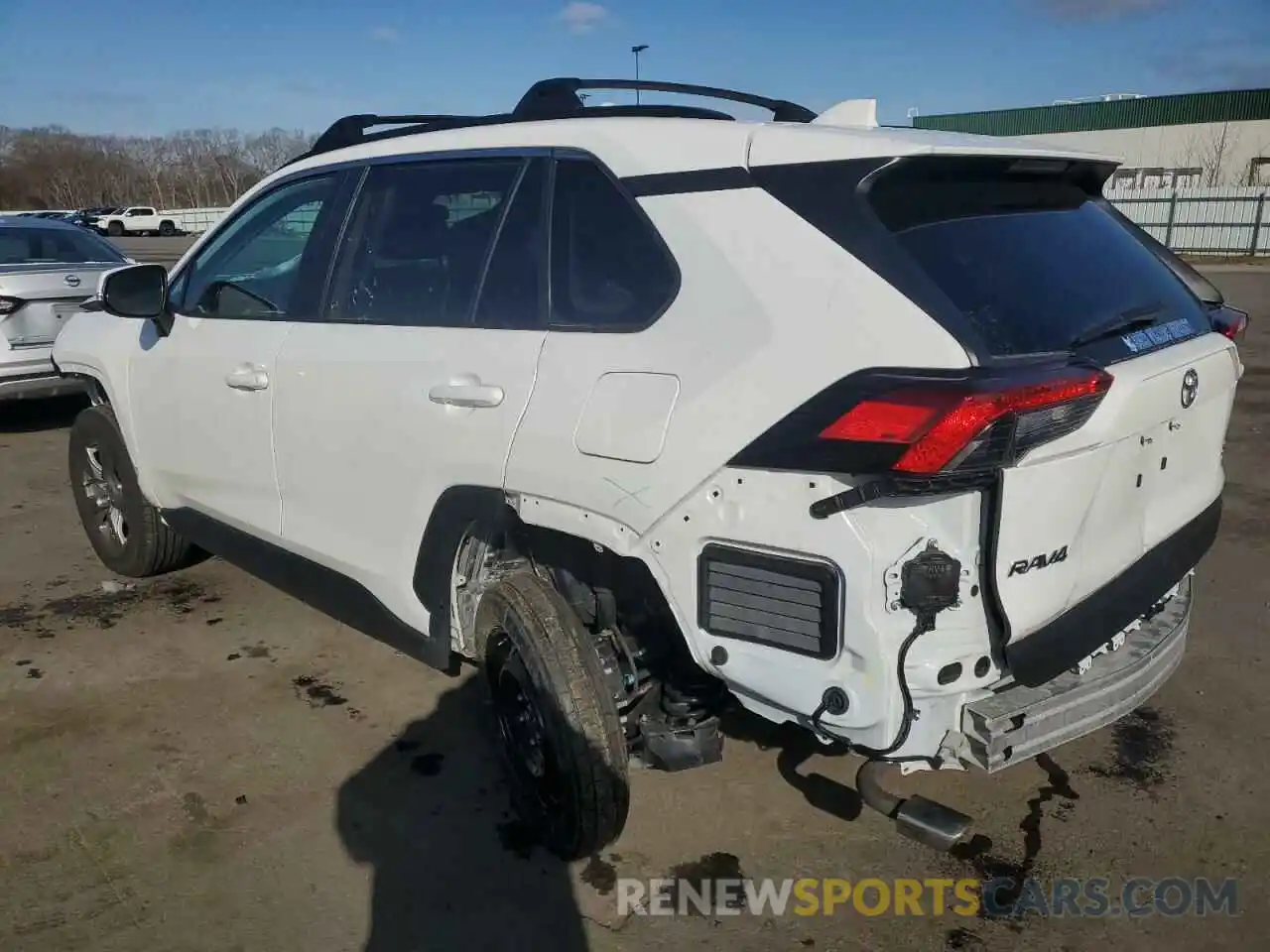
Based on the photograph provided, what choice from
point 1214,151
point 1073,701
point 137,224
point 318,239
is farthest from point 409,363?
point 137,224

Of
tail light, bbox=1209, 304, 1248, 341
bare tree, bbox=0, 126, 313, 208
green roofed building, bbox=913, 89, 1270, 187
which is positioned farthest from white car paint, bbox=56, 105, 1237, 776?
bare tree, bbox=0, 126, 313, 208

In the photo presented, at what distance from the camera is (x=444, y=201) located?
316cm

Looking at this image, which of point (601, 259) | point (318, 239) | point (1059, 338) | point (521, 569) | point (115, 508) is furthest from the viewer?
point (115, 508)

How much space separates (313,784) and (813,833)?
1577 mm

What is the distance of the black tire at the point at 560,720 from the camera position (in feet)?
8.57

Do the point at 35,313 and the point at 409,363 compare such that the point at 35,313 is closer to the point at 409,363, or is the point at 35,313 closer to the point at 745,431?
the point at 409,363

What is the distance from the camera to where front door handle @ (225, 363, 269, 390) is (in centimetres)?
352

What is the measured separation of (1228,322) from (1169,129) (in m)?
49.8

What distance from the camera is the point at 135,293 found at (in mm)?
3998

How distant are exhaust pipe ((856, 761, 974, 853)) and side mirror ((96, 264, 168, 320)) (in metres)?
3.23

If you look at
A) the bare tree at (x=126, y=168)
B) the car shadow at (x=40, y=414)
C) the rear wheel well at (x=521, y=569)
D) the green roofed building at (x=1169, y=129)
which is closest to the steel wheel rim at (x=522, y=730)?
the rear wheel well at (x=521, y=569)

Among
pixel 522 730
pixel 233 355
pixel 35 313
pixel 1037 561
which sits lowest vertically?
pixel 522 730

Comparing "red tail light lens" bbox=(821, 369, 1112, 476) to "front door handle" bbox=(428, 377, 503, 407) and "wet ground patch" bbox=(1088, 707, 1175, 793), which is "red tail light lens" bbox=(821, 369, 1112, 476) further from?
"wet ground patch" bbox=(1088, 707, 1175, 793)

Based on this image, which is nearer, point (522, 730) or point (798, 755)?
point (522, 730)
